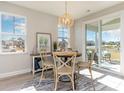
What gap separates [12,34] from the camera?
13.9ft

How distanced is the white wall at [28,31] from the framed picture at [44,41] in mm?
167

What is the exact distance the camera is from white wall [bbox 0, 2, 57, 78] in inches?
155

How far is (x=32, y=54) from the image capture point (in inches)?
172

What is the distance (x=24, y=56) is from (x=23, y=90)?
72.4 inches

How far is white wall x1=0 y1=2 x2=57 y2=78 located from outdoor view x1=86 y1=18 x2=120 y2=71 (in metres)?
1.90

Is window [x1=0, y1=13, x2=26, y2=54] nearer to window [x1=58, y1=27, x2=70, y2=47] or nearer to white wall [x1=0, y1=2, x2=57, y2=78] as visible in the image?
white wall [x1=0, y1=2, x2=57, y2=78]

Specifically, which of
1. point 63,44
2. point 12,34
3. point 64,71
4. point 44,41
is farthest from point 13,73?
point 63,44

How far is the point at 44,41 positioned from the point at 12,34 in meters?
1.35

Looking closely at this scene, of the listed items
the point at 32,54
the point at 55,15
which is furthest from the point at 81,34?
the point at 32,54

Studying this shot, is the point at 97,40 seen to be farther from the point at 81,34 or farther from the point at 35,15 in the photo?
the point at 35,15

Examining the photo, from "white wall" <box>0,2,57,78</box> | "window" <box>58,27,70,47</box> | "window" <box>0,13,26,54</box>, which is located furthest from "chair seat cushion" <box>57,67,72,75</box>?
"window" <box>58,27,70,47</box>

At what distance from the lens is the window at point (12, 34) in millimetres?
3977

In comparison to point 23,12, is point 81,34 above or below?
below

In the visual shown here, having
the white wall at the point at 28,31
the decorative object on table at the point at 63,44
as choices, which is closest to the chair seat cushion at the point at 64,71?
the white wall at the point at 28,31
